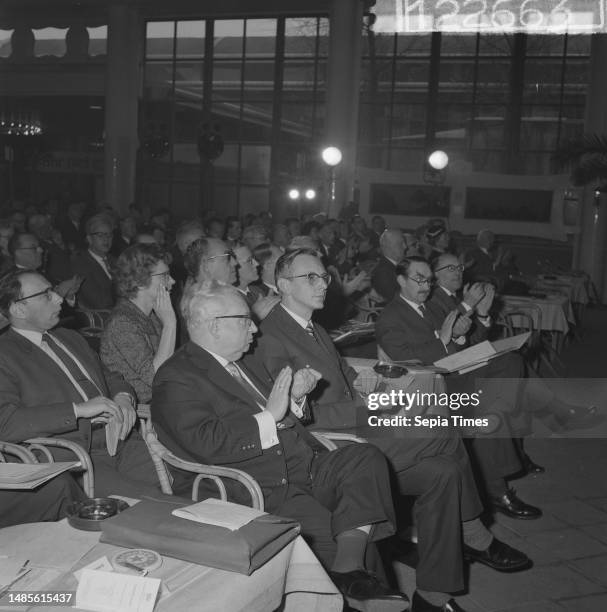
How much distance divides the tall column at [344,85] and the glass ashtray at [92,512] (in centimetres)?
1206

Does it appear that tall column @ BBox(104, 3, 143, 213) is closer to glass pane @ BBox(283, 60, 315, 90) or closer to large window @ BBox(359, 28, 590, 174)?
glass pane @ BBox(283, 60, 315, 90)

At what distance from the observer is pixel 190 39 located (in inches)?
665

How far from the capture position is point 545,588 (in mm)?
3191

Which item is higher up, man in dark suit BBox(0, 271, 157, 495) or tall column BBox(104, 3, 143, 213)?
tall column BBox(104, 3, 143, 213)

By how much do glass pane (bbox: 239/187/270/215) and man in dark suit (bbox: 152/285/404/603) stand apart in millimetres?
14257

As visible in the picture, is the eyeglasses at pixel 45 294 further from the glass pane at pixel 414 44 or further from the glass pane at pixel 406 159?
the glass pane at pixel 414 44

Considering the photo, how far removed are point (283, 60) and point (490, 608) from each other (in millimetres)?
14654

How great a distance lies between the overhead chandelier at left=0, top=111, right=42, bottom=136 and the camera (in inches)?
698

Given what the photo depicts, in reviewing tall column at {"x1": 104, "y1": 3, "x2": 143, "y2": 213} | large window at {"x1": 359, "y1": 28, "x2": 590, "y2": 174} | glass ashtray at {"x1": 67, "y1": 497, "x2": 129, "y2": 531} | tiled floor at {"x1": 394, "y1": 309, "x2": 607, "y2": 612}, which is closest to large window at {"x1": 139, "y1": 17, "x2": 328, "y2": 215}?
tall column at {"x1": 104, "y1": 3, "x2": 143, "y2": 213}

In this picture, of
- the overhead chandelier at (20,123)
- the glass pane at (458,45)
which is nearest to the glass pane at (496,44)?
the glass pane at (458,45)

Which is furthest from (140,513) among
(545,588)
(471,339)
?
(471,339)

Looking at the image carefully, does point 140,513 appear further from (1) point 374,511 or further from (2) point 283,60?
(2) point 283,60

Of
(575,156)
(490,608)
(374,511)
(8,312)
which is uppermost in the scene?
(575,156)

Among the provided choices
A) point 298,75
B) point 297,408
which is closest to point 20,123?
point 298,75
